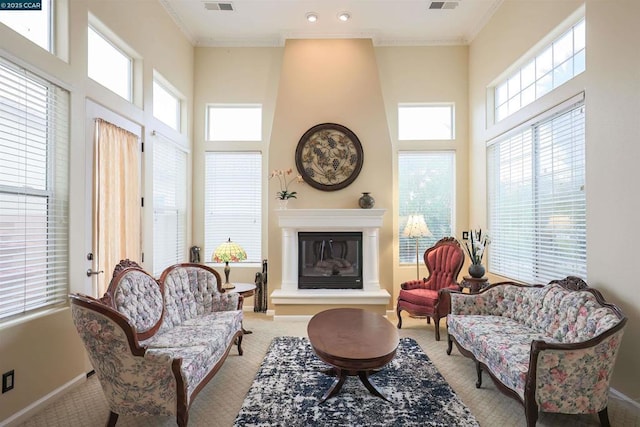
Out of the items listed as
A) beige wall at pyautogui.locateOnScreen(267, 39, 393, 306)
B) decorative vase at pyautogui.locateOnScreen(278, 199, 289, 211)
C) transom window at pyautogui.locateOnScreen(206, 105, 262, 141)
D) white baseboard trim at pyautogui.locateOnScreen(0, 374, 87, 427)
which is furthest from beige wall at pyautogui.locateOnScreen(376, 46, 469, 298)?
Result: white baseboard trim at pyautogui.locateOnScreen(0, 374, 87, 427)

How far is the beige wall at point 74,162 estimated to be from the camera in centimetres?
229

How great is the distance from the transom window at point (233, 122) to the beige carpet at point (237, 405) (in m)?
3.47

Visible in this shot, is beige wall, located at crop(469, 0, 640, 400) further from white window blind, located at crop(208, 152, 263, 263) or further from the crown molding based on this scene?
the crown molding

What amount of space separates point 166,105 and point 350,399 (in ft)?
14.7

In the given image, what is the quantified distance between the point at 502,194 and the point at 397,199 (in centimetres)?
149

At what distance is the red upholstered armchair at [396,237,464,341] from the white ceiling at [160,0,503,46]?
3.18 meters

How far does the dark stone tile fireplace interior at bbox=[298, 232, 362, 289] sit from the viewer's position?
487 centimetres

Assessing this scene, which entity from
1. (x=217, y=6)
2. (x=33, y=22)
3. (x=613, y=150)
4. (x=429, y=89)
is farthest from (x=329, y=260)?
(x=33, y=22)

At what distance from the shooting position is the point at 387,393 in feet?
8.53

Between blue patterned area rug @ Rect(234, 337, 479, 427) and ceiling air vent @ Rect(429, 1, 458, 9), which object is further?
ceiling air vent @ Rect(429, 1, 458, 9)

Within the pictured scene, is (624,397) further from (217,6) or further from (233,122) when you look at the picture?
(217,6)

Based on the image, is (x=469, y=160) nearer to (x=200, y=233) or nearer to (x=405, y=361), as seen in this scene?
(x=405, y=361)

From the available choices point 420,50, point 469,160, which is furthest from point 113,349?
point 420,50

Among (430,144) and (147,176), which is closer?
(147,176)
